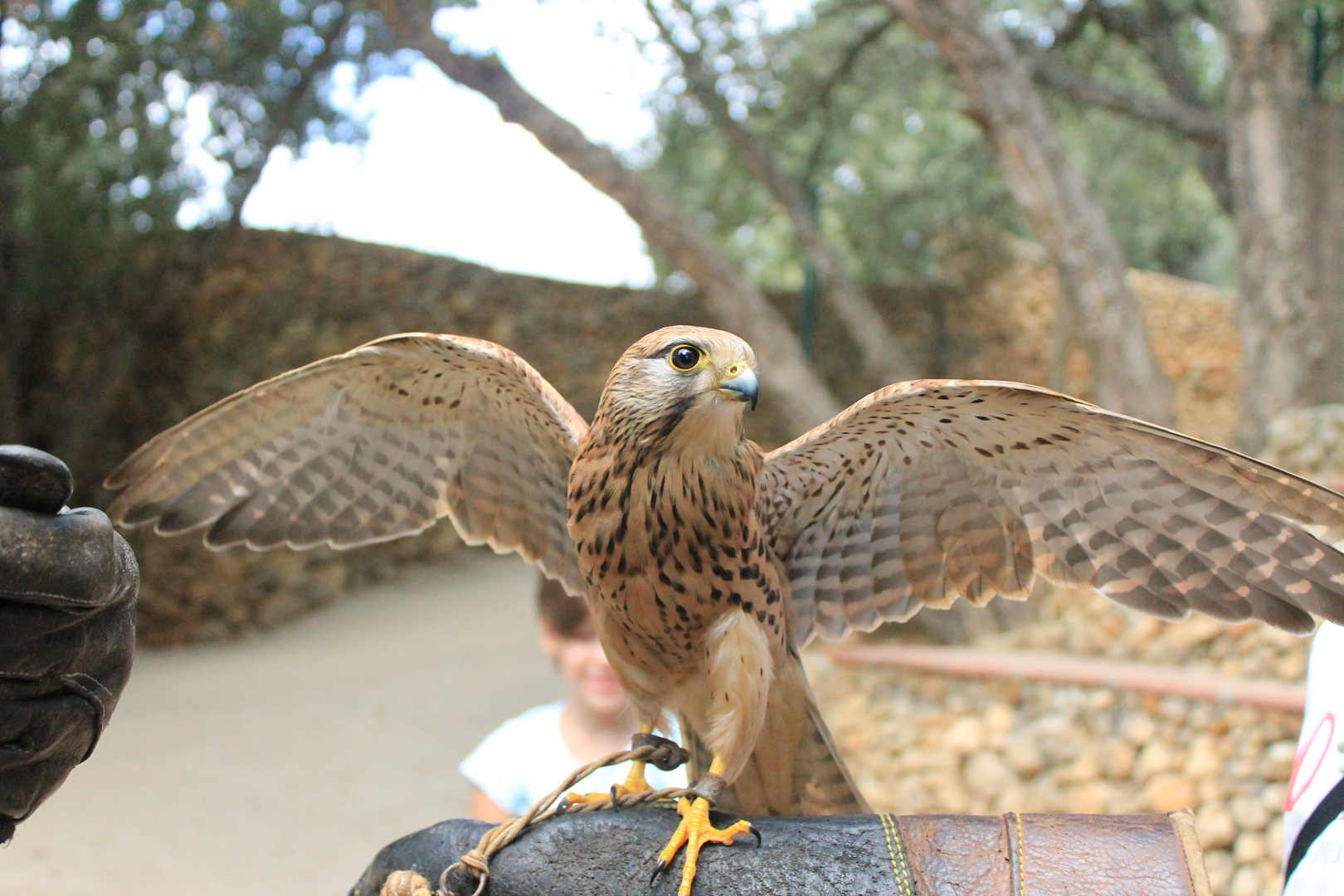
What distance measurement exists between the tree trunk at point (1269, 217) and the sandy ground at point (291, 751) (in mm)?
4740

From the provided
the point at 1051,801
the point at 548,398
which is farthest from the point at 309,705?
the point at 548,398

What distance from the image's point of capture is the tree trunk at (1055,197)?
16.2ft

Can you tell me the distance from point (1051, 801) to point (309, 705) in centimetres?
485

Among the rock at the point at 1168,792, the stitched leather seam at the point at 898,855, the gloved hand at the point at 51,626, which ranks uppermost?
the gloved hand at the point at 51,626

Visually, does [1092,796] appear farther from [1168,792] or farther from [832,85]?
[832,85]

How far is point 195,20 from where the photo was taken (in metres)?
6.25

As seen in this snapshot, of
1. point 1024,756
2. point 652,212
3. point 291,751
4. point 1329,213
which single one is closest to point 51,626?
point 1024,756

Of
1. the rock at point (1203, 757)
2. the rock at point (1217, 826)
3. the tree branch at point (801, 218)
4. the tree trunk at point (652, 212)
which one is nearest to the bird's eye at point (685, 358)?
the rock at point (1217, 826)

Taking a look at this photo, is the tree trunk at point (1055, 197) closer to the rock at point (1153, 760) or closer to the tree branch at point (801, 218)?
the tree branch at point (801, 218)

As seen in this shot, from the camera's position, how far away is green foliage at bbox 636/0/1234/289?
733 cm

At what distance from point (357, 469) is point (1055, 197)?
13.9ft

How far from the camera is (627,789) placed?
1560 mm

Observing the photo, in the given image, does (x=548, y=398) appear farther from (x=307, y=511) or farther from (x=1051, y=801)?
(x=1051, y=801)

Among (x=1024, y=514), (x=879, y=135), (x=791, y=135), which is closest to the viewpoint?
(x=1024, y=514)
